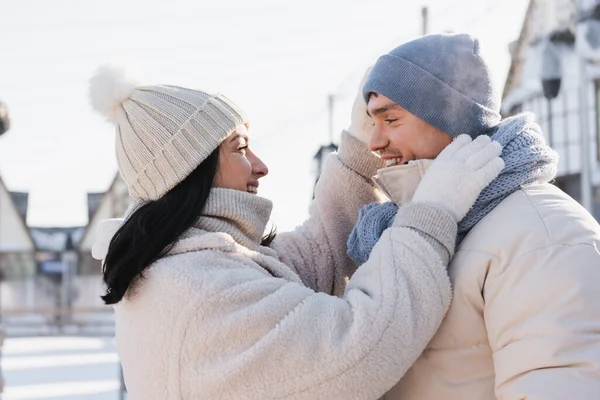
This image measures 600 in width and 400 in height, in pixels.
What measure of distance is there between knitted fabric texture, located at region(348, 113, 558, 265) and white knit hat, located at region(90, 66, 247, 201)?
50 cm

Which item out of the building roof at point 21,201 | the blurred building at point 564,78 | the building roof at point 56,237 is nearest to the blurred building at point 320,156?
the blurred building at point 564,78

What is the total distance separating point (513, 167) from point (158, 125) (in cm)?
94

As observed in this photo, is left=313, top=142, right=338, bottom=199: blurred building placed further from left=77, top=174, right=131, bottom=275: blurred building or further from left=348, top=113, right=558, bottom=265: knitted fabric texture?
left=77, top=174, right=131, bottom=275: blurred building

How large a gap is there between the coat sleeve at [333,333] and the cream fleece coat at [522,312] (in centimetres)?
8

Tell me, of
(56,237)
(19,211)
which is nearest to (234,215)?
(56,237)

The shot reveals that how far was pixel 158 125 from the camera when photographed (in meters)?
2.63

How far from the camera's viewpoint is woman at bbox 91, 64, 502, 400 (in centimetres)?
229

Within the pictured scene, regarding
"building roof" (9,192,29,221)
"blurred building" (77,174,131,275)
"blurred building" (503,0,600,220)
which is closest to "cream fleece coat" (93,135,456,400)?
"blurred building" (503,0,600,220)

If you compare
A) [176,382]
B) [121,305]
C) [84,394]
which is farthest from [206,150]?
[84,394]

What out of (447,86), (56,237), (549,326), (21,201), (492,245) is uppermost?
(447,86)

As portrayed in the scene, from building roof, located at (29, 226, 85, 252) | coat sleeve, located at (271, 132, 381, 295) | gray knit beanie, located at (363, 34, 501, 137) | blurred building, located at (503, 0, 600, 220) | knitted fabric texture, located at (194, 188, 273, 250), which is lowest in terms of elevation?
building roof, located at (29, 226, 85, 252)

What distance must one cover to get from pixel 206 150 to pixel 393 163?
0.52m

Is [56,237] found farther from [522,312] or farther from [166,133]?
[522,312]

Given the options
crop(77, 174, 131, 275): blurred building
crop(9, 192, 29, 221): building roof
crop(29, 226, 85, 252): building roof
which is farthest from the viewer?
crop(9, 192, 29, 221): building roof
